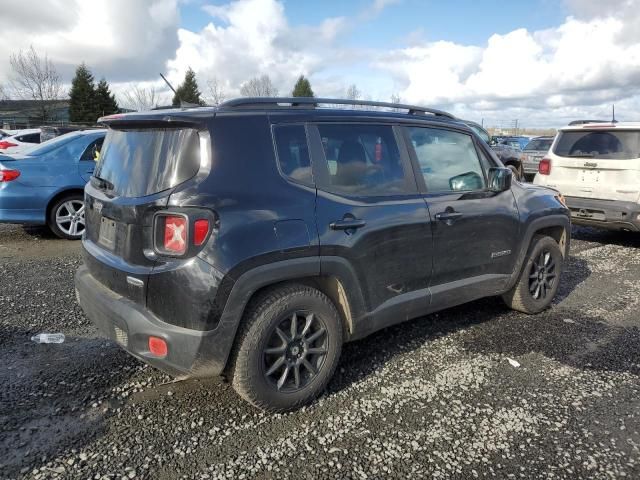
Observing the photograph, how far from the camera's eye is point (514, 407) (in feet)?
10.3

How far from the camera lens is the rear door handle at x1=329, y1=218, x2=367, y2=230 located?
3.01 m

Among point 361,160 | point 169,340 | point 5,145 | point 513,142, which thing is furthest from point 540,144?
point 169,340

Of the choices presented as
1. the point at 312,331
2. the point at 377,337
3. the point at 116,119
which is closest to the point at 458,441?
the point at 312,331

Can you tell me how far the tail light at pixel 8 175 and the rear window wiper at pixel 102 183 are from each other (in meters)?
4.27

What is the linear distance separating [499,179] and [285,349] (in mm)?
2322

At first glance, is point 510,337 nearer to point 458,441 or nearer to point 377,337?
point 377,337


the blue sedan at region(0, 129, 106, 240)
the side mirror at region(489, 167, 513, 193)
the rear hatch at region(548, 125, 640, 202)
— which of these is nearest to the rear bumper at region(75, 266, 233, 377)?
the side mirror at region(489, 167, 513, 193)

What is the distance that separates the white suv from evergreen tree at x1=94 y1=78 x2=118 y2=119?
3987cm

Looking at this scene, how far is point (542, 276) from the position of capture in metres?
4.73

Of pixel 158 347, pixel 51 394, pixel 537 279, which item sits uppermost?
pixel 158 347

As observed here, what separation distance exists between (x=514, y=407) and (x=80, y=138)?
6.96 metres

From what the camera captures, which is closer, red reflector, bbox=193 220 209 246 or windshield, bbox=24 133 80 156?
red reflector, bbox=193 220 209 246

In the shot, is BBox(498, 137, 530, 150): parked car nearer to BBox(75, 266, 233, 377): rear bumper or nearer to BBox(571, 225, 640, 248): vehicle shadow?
BBox(571, 225, 640, 248): vehicle shadow

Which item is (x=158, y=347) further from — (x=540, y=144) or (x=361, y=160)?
(x=540, y=144)
